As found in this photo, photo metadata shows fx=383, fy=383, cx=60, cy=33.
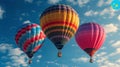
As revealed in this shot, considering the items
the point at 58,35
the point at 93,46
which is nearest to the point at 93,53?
the point at 93,46

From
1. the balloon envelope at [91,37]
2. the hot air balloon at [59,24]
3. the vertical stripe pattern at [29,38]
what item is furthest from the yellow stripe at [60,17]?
the vertical stripe pattern at [29,38]

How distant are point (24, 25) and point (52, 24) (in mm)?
10806

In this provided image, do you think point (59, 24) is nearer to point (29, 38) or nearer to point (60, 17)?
point (60, 17)

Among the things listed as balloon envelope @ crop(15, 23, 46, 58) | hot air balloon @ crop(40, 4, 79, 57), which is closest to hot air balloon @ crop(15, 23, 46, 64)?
balloon envelope @ crop(15, 23, 46, 58)

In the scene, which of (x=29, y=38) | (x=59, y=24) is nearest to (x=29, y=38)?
(x=29, y=38)

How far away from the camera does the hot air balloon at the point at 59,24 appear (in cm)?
5209

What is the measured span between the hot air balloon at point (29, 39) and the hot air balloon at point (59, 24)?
309 inches

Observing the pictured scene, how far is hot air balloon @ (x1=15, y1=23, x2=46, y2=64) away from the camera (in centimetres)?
6047

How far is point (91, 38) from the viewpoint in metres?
54.2

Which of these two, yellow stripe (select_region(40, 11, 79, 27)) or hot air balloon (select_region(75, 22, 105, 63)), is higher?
yellow stripe (select_region(40, 11, 79, 27))

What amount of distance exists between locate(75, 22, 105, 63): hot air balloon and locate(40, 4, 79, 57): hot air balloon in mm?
2424

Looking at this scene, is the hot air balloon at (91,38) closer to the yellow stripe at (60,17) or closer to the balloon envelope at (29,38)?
the yellow stripe at (60,17)

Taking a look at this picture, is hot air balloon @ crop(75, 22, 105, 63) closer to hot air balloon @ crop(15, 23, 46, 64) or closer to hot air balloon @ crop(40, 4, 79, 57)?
hot air balloon @ crop(40, 4, 79, 57)

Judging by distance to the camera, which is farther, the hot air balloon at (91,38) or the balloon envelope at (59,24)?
the hot air balloon at (91,38)
